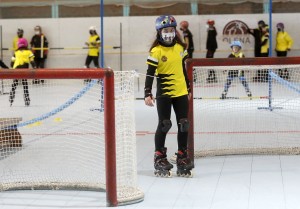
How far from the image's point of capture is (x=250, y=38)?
2223 cm

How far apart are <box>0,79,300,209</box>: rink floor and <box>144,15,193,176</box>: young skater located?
0.24 m

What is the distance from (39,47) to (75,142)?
43.9 feet

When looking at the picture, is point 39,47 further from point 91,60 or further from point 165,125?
point 165,125

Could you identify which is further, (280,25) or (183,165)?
(280,25)

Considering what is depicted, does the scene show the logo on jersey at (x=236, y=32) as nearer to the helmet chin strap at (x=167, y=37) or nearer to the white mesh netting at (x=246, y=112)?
the white mesh netting at (x=246, y=112)

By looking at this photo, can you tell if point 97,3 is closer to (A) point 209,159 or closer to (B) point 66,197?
A: (A) point 209,159

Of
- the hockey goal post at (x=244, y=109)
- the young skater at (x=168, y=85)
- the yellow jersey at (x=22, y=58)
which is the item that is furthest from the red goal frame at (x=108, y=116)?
the yellow jersey at (x=22, y=58)

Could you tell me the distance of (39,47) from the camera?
73.8ft

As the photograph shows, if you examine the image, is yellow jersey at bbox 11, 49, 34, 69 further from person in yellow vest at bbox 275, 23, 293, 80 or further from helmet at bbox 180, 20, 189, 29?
person in yellow vest at bbox 275, 23, 293, 80

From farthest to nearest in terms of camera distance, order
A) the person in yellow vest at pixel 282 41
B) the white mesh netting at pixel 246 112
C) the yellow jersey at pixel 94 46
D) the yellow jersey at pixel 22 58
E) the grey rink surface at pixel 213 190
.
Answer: the yellow jersey at pixel 94 46
the person in yellow vest at pixel 282 41
the yellow jersey at pixel 22 58
the white mesh netting at pixel 246 112
the grey rink surface at pixel 213 190

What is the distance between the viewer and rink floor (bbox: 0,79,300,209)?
21.3ft

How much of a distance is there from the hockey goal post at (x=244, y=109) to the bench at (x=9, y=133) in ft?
8.41

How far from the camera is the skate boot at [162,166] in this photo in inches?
302

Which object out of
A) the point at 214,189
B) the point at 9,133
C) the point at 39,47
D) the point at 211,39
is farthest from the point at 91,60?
the point at 214,189
